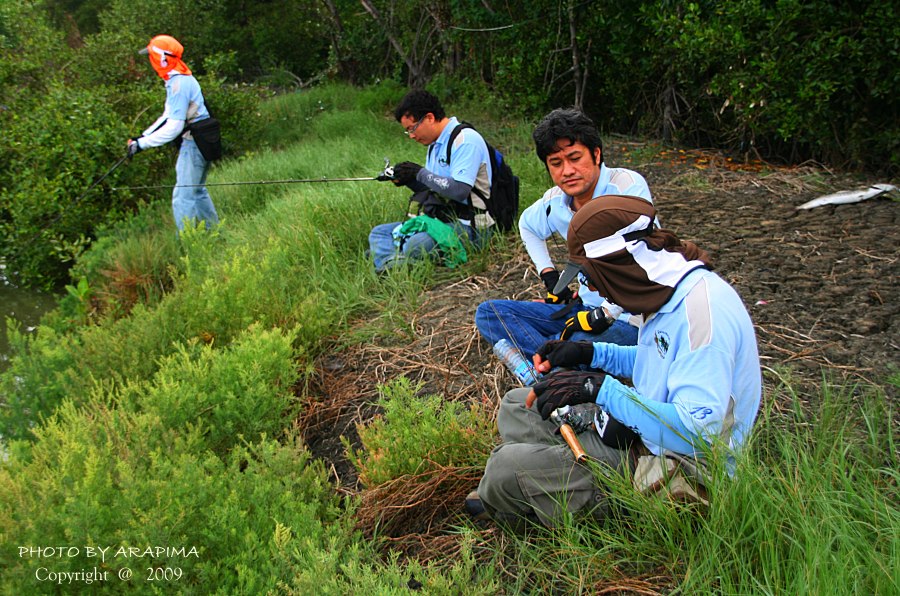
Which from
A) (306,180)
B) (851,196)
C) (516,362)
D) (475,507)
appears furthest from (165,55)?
(851,196)

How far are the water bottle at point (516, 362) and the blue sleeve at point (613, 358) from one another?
451 mm

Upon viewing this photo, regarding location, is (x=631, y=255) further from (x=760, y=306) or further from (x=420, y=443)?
(x=760, y=306)

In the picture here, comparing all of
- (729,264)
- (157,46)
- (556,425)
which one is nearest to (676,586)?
(556,425)

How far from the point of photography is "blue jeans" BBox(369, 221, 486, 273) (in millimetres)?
4789

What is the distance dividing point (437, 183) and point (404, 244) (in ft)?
1.56

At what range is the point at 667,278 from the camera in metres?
2.18

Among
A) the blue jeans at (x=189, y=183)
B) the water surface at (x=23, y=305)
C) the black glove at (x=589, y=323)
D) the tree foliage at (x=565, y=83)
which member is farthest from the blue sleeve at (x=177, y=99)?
the black glove at (x=589, y=323)

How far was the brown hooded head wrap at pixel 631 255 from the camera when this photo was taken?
7.18 ft

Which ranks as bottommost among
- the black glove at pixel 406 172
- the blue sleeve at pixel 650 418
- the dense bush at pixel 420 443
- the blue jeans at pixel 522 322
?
the dense bush at pixel 420 443

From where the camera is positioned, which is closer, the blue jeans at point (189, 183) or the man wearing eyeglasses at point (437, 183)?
the man wearing eyeglasses at point (437, 183)

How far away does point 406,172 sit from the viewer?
4902 millimetres

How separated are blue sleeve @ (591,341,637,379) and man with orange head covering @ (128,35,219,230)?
15.0 ft

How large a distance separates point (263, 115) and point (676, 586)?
37.4 feet

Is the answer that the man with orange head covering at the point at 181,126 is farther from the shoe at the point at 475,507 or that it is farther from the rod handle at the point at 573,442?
the rod handle at the point at 573,442
